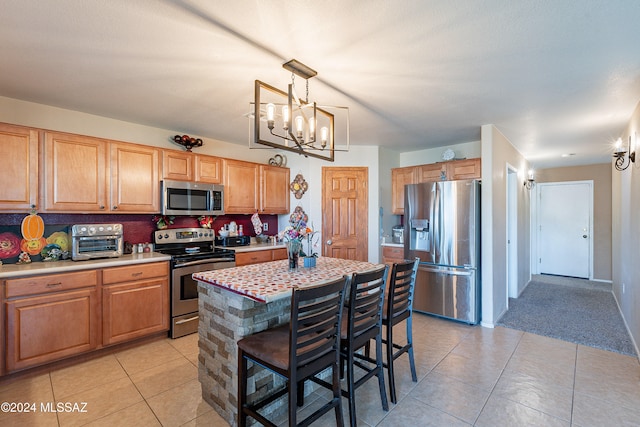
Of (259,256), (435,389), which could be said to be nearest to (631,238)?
(435,389)

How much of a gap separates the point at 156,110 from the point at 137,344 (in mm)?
2425

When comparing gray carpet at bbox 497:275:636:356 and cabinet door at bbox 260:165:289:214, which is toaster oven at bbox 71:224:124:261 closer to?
cabinet door at bbox 260:165:289:214

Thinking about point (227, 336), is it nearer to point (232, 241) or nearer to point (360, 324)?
point (360, 324)

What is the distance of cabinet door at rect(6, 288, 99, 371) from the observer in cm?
241

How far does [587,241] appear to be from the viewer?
19.8ft

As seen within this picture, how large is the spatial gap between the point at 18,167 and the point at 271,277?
98.1 inches

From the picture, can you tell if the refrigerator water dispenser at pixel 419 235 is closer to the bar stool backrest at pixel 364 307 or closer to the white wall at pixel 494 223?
the white wall at pixel 494 223

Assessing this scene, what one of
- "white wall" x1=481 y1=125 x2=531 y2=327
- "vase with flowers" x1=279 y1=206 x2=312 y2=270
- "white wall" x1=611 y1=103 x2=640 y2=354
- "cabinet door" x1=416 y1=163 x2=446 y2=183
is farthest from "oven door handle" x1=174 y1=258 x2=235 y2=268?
"white wall" x1=611 y1=103 x2=640 y2=354

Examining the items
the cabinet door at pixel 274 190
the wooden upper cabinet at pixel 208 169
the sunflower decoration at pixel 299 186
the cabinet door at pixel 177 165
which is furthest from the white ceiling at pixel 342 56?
the sunflower decoration at pixel 299 186

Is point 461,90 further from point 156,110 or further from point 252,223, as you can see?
point 252,223

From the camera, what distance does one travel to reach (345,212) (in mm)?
4676

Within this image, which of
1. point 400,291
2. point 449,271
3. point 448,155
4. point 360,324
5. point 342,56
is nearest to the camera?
point 360,324

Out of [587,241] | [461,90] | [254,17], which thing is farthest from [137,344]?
[587,241]

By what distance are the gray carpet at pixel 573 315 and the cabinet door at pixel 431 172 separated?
205 cm
